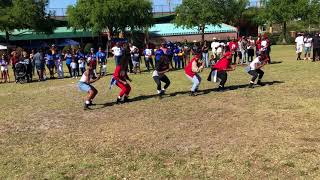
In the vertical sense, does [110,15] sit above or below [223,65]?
above

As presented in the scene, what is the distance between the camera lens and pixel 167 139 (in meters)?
10.4

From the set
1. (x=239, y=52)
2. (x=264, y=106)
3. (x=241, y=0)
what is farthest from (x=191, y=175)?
(x=241, y=0)

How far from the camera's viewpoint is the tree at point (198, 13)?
198 ft

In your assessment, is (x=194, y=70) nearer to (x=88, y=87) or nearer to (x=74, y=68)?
(x=88, y=87)

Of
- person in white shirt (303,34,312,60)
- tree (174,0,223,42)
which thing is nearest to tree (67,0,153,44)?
tree (174,0,223,42)

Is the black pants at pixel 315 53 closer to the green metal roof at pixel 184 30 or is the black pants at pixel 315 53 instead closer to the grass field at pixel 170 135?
the grass field at pixel 170 135

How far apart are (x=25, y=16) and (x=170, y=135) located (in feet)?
158

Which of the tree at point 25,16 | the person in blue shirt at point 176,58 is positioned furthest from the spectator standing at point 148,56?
the tree at point 25,16

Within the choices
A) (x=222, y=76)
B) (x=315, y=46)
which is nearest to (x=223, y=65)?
(x=222, y=76)

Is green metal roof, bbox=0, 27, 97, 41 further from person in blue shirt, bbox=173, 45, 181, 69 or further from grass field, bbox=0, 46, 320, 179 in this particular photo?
grass field, bbox=0, 46, 320, 179

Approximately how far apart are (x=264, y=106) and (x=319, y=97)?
7.16ft

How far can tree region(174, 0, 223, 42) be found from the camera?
6025cm

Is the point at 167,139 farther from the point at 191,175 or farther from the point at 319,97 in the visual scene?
the point at 319,97

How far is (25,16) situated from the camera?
5519 centimetres
